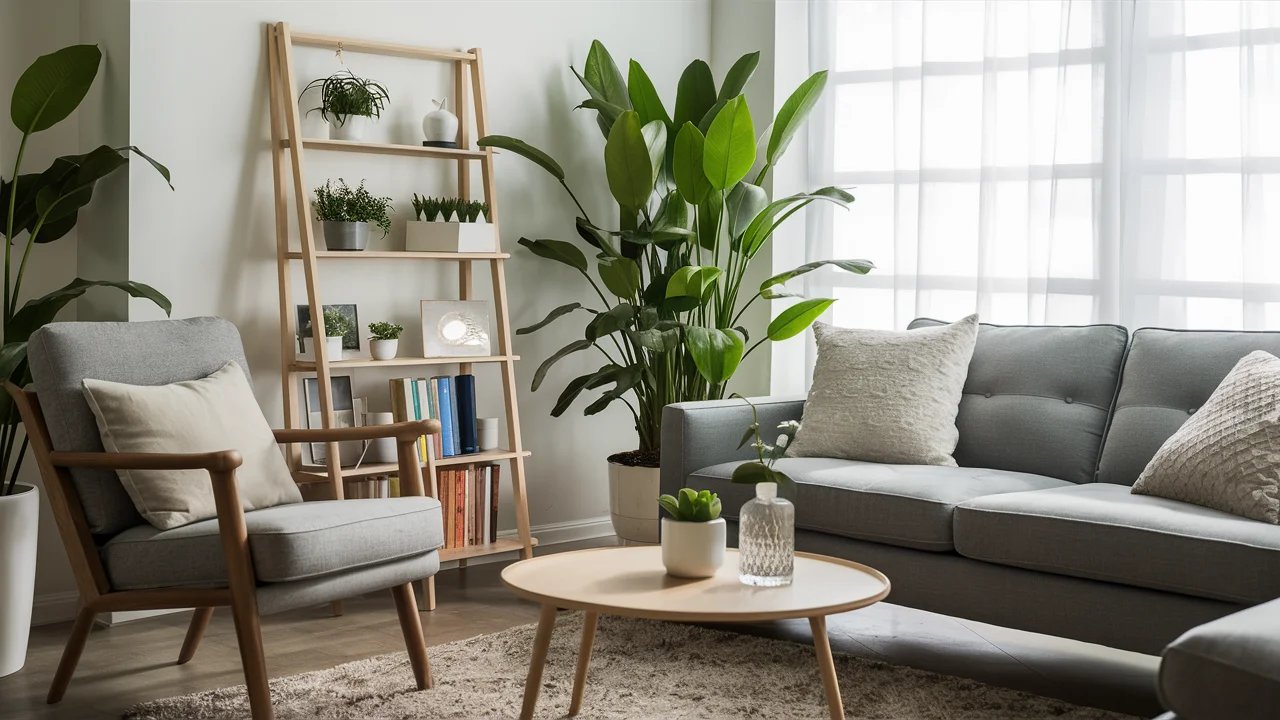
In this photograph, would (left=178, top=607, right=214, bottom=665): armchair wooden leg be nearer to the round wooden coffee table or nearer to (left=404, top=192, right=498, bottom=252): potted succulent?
the round wooden coffee table

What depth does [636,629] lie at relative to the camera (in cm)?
333

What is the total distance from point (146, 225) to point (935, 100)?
2762 mm

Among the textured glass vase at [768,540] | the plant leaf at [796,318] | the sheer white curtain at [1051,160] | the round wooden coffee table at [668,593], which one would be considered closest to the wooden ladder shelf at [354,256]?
the plant leaf at [796,318]

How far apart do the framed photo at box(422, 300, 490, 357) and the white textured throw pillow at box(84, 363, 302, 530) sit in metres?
1.10

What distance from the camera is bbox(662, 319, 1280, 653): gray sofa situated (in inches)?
98.4

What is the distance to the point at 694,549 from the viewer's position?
2359 millimetres

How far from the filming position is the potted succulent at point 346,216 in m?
3.78

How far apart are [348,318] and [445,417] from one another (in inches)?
18.0

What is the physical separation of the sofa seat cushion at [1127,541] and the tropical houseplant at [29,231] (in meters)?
2.26

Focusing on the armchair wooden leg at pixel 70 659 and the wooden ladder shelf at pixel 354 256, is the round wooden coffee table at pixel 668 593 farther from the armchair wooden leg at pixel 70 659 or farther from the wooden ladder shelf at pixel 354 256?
the wooden ladder shelf at pixel 354 256

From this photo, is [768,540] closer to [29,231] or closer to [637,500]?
[637,500]

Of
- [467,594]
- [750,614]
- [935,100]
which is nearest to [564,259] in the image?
[467,594]

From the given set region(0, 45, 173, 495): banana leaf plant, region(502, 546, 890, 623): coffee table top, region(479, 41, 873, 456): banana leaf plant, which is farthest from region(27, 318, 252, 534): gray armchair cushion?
region(479, 41, 873, 456): banana leaf plant

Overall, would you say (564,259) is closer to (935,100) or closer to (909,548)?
(935,100)
